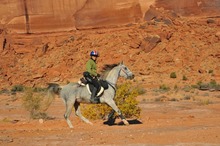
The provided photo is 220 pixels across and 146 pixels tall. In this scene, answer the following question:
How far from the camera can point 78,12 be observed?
55.2 metres

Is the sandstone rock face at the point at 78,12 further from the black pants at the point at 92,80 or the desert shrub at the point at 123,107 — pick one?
the black pants at the point at 92,80

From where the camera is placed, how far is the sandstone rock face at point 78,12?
52.2 m

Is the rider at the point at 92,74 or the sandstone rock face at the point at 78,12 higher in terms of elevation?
the sandstone rock face at the point at 78,12

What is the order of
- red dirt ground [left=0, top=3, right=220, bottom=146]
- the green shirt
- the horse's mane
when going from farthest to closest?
red dirt ground [left=0, top=3, right=220, bottom=146] < the horse's mane < the green shirt

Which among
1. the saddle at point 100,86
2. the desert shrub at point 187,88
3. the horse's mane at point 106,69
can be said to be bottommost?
the desert shrub at point 187,88

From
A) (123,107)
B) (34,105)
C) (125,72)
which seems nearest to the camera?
(125,72)

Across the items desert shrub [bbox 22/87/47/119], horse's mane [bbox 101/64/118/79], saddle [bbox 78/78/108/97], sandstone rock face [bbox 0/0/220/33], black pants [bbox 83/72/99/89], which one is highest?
sandstone rock face [bbox 0/0/220/33]

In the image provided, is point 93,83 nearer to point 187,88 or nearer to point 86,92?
point 86,92

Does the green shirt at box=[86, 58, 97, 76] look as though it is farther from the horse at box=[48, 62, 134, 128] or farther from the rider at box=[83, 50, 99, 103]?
the horse at box=[48, 62, 134, 128]

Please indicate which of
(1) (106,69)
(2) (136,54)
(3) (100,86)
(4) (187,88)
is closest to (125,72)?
(1) (106,69)

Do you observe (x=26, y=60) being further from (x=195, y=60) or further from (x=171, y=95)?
(x=171, y=95)

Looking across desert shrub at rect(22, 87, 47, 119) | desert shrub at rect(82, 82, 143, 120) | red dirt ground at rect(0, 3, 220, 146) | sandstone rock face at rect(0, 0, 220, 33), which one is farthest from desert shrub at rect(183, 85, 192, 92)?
desert shrub at rect(82, 82, 143, 120)

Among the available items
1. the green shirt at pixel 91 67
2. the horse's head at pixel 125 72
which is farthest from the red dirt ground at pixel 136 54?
the green shirt at pixel 91 67

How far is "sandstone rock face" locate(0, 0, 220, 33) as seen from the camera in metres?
52.2
